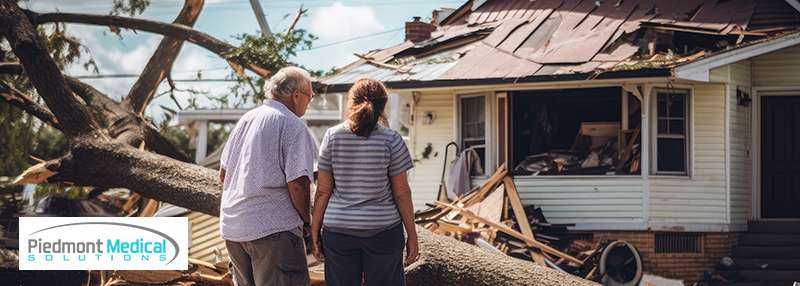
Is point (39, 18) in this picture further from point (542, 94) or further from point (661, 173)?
point (661, 173)

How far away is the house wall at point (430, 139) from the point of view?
1906 cm

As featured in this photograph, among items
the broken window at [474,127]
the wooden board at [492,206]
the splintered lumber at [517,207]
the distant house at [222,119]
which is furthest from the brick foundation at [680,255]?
the distant house at [222,119]

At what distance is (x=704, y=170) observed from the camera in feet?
56.0

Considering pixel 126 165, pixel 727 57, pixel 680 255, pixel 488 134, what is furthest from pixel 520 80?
pixel 126 165

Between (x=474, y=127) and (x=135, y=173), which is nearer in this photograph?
(x=135, y=173)

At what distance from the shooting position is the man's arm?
632 cm

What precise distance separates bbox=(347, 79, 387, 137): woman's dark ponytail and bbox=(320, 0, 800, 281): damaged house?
9799 millimetres

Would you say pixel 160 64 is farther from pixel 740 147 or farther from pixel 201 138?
pixel 201 138

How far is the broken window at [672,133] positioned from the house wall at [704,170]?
0.46ft

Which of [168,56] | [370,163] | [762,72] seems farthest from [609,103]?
[370,163]

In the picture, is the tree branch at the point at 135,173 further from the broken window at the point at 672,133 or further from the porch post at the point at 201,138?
→ the porch post at the point at 201,138

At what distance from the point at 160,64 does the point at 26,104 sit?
120 inches

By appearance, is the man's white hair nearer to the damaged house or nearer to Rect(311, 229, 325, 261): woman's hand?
Rect(311, 229, 325, 261): woman's hand

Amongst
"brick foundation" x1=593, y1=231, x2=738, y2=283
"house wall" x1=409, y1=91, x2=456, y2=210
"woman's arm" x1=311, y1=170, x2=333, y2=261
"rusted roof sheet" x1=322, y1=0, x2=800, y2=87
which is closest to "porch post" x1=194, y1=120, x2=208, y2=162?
"rusted roof sheet" x1=322, y1=0, x2=800, y2=87
